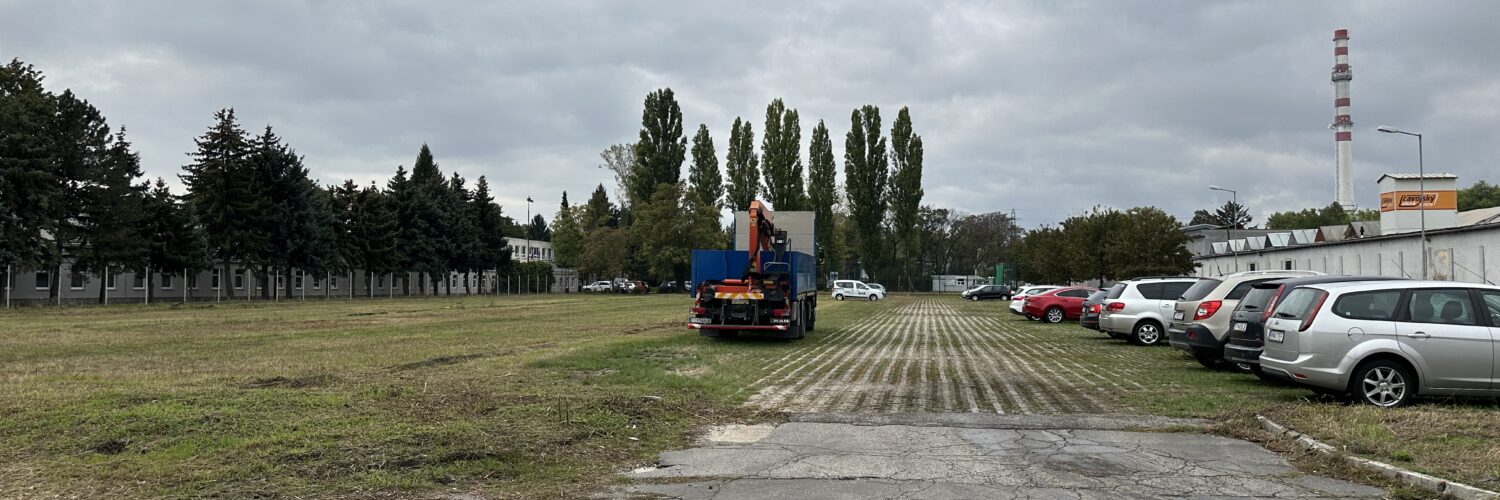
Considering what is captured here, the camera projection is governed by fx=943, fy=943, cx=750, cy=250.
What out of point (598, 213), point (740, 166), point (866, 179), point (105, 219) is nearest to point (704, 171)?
point (740, 166)

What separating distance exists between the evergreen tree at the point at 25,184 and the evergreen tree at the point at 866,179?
5684cm

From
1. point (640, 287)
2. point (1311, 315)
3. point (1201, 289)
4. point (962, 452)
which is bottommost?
point (962, 452)

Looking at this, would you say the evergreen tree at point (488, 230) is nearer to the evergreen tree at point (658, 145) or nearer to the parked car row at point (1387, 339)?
the evergreen tree at point (658, 145)

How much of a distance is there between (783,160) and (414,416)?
72.9 metres

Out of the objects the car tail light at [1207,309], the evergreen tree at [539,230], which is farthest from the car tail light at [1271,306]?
the evergreen tree at [539,230]

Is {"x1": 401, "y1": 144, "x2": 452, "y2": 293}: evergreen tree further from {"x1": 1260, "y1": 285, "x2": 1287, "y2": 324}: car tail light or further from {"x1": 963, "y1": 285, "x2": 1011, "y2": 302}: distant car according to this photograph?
{"x1": 1260, "y1": 285, "x2": 1287, "y2": 324}: car tail light

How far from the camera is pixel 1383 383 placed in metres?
9.72

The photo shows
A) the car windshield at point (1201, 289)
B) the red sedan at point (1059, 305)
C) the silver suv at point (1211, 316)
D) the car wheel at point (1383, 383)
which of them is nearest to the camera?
the car wheel at point (1383, 383)

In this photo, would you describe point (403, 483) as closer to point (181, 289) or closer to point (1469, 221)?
point (181, 289)

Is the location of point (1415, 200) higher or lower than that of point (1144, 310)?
higher

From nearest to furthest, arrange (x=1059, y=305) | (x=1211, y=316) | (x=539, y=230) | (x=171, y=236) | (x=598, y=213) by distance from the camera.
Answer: (x=1211, y=316) < (x=1059, y=305) < (x=171, y=236) < (x=598, y=213) < (x=539, y=230)

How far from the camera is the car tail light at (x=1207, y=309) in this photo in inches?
554

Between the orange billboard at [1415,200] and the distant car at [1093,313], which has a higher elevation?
the orange billboard at [1415,200]

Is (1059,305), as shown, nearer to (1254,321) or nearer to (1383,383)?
(1254,321)
